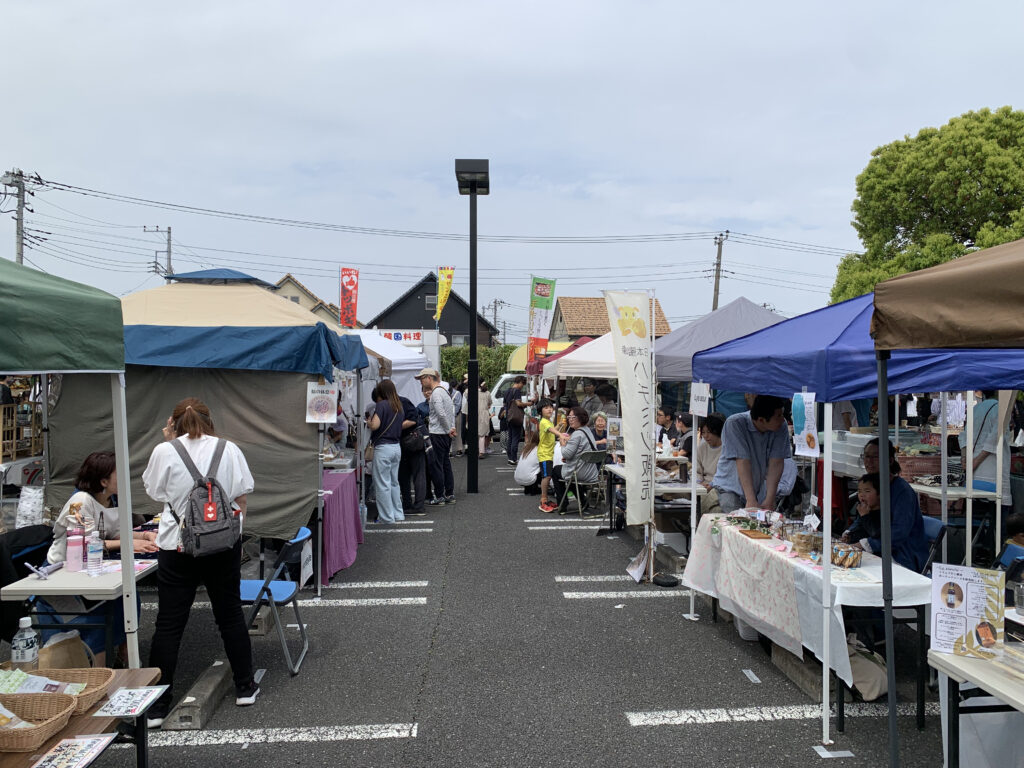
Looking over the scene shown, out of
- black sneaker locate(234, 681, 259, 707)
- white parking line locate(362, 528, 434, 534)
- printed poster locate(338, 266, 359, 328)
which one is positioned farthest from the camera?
printed poster locate(338, 266, 359, 328)

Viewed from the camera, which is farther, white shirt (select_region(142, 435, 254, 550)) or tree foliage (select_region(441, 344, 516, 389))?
tree foliage (select_region(441, 344, 516, 389))

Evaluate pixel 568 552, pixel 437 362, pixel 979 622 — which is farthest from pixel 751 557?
pixel 437 362

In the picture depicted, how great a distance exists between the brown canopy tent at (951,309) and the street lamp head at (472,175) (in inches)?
348

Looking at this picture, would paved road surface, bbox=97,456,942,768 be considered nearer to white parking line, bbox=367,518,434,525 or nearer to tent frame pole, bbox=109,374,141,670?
tent frame pole, bbox=109,374,141,670

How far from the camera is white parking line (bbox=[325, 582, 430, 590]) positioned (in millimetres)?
6129

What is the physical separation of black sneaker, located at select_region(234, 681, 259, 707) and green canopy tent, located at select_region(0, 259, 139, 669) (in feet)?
4.87

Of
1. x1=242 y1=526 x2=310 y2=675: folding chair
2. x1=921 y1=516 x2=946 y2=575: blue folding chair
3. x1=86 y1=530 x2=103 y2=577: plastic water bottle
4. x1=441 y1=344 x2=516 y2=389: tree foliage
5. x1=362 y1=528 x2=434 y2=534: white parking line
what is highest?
x1=441 y1=344 x2=516 y2=389: tree foliage

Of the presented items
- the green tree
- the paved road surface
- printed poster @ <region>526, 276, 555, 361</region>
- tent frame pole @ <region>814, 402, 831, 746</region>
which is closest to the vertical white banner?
the paved road surface

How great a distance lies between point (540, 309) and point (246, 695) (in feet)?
39.7

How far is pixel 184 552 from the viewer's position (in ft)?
11.7

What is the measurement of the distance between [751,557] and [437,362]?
1470 centimetres

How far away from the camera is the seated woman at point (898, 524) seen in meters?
4.43

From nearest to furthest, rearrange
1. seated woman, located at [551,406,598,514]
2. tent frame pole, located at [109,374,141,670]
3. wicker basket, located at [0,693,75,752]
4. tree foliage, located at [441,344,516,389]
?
wicker basket, located at [0,693,75,752]
tent frame pole, located at [109,374,141,670]
seated woman, located at [551,406,598,514]
tree foliage, located at [441,344,516,389]

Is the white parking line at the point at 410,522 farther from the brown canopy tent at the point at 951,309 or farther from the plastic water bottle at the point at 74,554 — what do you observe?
the brown canopy tent at the point at 951,309
